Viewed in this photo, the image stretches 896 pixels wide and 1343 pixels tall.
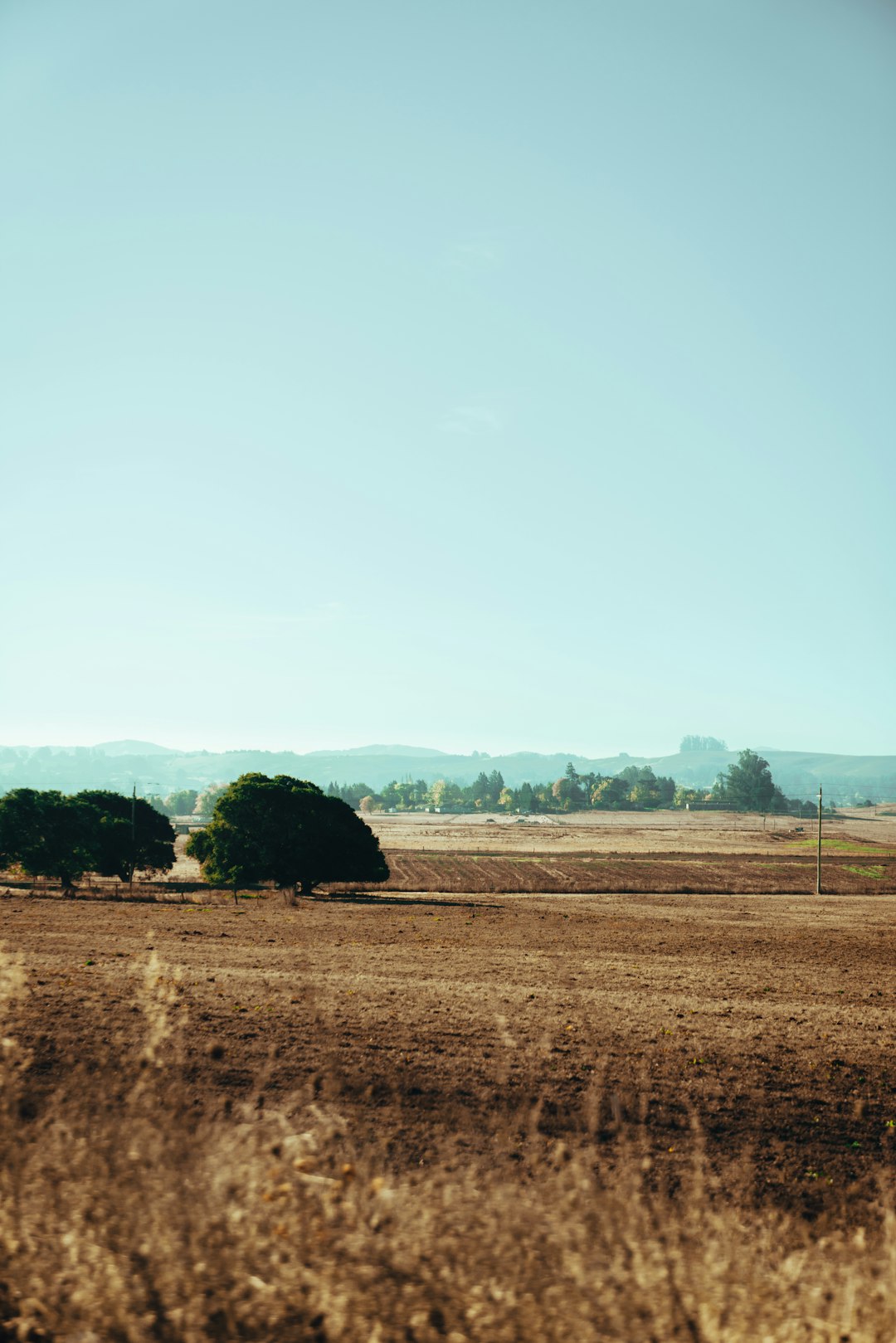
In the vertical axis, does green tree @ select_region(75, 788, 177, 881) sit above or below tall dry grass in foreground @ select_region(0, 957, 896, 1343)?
below

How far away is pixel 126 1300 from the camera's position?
8.04m

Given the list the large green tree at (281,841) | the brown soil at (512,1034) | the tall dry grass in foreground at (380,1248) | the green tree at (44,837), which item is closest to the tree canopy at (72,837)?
the green tree at (44,837)

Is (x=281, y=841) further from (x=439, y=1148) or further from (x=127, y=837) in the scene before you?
(x=439, y=1148)

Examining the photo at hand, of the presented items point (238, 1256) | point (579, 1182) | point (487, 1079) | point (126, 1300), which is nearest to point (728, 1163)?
point (579, 1182)

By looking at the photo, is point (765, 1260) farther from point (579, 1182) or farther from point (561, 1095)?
point (561, 1095)

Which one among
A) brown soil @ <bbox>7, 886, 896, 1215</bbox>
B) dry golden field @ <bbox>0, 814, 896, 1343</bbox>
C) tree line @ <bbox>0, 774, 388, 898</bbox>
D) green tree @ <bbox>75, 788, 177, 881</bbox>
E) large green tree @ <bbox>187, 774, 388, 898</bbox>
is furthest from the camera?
green tree @ <bbox>75, 788, 177, 881</bbox>

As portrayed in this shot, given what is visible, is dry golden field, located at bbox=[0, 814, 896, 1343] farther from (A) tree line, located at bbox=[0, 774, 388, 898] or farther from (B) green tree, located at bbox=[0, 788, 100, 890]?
(B) green tree, located at bbox=[0, 788, 100, 890]

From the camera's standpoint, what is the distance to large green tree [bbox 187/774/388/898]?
6128cm

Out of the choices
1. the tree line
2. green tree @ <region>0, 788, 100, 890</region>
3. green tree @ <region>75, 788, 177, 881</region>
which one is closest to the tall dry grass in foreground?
the tree line

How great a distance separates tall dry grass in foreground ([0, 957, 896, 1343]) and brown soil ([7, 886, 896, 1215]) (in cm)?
141

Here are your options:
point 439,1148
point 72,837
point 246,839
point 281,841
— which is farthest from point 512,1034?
point 72,837

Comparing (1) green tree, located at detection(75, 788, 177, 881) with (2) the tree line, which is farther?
(1) green tree, located at detection(75, 788, 177, 881)

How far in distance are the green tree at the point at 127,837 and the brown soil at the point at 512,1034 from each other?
3143 centimetres

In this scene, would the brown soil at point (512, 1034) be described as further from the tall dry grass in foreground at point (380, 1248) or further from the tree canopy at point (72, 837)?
the tree canopy at point (72, 837)
